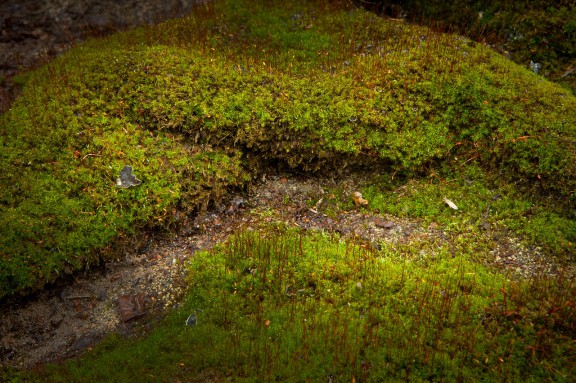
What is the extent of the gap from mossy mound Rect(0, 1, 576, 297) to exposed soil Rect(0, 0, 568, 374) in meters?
0.36

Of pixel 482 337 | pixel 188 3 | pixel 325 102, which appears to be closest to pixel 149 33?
pixel 188 3

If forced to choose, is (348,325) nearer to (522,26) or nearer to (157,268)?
(157,268)

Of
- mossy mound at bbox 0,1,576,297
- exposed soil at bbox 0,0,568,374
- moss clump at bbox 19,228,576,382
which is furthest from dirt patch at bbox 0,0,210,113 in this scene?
moss clump at bbox 19,228,576,382

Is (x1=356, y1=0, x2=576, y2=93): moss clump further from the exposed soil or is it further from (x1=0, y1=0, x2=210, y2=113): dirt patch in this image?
(x1=0, y1=0, x2=210, y2=113): dirt patch

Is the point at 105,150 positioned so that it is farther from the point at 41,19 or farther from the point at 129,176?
the point at 41,19

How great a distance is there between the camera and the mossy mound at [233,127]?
6.77m

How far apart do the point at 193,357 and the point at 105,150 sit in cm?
366

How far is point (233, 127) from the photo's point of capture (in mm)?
7512

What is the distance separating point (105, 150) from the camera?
711 cm

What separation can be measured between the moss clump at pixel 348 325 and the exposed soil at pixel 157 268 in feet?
1.36

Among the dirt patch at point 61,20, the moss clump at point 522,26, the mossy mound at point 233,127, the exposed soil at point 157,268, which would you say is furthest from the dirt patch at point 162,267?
the dirt patch at point 61,20

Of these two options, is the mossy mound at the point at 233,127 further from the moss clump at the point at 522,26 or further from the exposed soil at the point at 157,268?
the moss clump at the point at 522,26

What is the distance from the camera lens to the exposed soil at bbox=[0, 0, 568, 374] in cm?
602

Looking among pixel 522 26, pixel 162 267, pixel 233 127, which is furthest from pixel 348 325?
pixel 522 26
